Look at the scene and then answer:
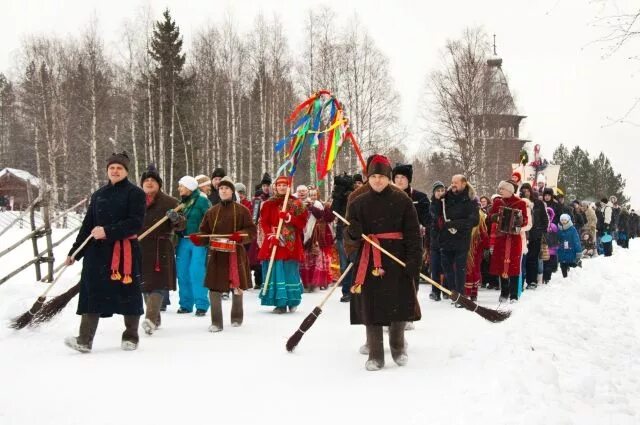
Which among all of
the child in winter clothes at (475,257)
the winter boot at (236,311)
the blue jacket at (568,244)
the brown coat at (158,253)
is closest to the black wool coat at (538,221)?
the child in winter clothes at (475,257)

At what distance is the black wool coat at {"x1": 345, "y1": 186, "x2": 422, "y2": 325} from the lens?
524 centimetres

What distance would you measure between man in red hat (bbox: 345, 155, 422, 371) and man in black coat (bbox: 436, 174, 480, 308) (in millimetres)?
3632

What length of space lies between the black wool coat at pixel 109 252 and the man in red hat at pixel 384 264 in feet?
6.95

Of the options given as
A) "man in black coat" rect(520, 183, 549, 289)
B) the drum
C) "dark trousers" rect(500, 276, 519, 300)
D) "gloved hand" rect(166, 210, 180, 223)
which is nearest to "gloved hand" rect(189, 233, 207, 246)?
the drum

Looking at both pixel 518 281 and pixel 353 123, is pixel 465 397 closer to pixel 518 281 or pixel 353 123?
pixel 518 281

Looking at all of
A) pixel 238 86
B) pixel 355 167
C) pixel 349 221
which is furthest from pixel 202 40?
pixel 349 221

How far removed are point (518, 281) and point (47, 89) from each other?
93.2 feet

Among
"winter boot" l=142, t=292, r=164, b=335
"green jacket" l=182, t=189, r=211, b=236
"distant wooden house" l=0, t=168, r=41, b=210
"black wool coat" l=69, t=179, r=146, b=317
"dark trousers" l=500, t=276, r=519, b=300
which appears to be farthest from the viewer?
"distant wooden house" l=0, t=168, r=41, b=210

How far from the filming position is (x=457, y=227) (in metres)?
8.83

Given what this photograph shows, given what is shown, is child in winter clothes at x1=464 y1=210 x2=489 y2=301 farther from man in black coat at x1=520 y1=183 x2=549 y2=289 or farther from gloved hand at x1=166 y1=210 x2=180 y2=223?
gloved hand at x1=166 y1=210 x2=180 y2=223

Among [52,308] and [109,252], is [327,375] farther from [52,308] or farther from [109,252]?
[52,308]

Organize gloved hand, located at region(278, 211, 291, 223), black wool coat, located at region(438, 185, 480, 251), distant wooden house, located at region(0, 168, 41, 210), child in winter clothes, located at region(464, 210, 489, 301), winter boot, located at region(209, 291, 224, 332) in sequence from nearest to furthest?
winter boot, located at region(209, 291, 224, 332) < gloved hand, located at region(278, 211, 291, 223) < black wool coat, located at region(438, 185, 480, 251) < child in winter clothes, located at region(464, 210, 489, 301) < distant wooden house, located at region(0, 168, 41, 210)

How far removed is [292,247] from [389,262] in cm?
347

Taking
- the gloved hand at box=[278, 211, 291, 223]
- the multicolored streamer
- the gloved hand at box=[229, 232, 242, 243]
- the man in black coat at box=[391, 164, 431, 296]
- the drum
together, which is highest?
the multicolored streamer
